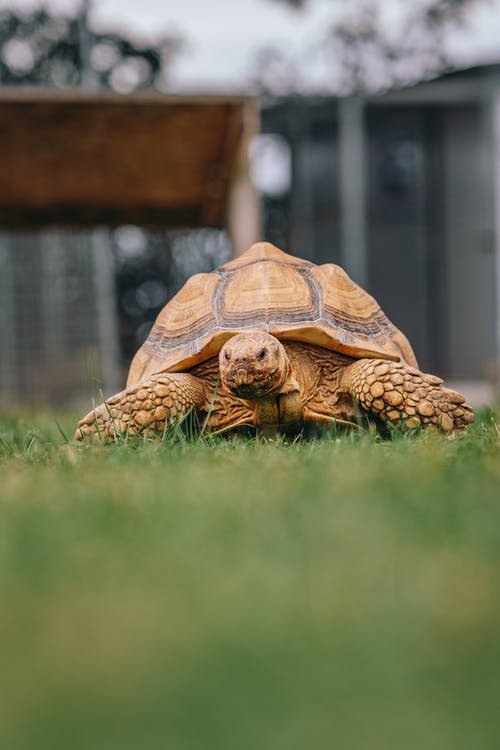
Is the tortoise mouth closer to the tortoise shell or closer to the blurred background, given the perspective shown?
the tortoise shell

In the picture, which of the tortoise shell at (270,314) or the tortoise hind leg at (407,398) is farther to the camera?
the tortoise shell at (270,314)

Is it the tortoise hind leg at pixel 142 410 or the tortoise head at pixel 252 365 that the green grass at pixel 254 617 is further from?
the tortoise hind leg at pixel 142 410

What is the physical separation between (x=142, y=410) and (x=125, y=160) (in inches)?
188

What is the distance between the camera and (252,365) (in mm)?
2156

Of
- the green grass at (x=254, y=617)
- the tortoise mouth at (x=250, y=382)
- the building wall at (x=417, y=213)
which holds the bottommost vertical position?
the green grass at (x=254, y=617)

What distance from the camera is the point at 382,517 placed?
1106 millimetres

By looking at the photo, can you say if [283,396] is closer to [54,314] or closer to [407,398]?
[407,398]

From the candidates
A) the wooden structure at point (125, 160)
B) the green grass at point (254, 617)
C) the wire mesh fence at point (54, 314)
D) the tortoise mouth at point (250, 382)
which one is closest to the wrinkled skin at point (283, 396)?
the tortoise mouth at point (250, 382)

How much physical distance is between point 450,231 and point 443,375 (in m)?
1.86

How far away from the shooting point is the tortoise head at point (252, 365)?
216 centimetres

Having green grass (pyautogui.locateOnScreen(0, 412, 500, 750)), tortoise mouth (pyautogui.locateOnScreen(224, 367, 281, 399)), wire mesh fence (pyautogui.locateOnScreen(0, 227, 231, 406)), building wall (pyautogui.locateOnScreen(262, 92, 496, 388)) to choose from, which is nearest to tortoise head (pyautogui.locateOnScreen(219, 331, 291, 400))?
tortoise mouth (pyautogui.locateOnScreen(224, 367, 281, 399))

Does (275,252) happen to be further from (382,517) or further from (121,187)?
(121,187)

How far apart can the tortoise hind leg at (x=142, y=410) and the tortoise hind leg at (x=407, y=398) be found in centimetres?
57

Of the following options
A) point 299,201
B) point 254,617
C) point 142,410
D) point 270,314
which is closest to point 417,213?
point 299,201
